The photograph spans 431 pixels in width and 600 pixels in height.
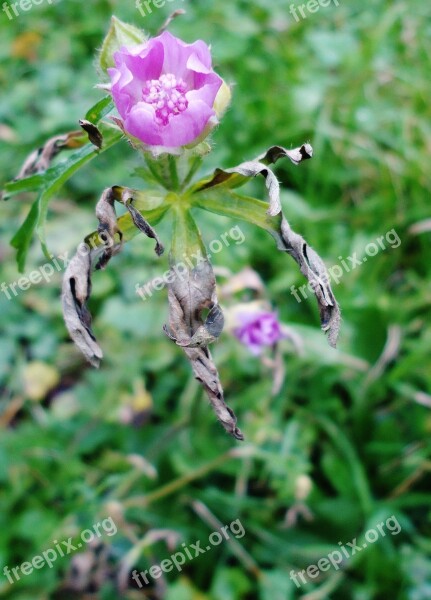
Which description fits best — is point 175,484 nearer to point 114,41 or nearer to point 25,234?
point 25,234

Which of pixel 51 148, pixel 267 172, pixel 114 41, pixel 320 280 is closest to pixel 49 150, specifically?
pixel 51 148

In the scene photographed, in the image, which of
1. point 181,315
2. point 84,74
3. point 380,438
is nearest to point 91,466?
point 380,438

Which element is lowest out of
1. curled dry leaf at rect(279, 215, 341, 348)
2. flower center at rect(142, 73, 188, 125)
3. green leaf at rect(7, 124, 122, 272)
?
curled dry leaf at rect(279, 215, 341, 348)

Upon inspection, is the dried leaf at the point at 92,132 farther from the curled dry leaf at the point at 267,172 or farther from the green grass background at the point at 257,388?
the green grass background at the point at 257,388

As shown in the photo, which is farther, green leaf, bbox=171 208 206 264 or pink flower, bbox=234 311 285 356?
pink flower, bbox=234 311 285 356

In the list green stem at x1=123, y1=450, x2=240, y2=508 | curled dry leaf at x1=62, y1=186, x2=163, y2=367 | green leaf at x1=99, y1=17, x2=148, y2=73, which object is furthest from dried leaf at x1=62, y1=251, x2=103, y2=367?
green stem at x1=123, y1=450, x2=240, y2=508

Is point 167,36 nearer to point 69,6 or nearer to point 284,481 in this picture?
point 284,481

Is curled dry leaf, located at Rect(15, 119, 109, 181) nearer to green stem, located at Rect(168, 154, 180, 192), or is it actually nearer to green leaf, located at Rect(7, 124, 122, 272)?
green leaf, located at Rect(7, 124, 122, 272)
